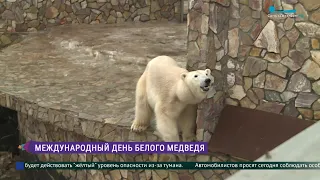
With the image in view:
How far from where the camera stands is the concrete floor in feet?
16.0

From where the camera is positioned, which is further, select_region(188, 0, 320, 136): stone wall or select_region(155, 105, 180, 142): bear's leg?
select_region(155, 105, 180, 142): bear's leg

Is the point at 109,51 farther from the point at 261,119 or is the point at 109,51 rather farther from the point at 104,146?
the point at 261,119

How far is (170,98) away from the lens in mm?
3451

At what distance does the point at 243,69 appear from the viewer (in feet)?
11.4

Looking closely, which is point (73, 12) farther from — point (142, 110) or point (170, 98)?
point (170, 98)

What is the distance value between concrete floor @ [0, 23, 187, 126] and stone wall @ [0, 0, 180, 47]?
9.8 inches

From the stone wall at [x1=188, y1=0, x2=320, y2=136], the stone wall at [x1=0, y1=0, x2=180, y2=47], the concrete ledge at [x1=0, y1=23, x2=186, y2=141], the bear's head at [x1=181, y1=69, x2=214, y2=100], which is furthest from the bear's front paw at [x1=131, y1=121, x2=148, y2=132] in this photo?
the stone wall at [x1=0, y1=0, x2=180, y2=47]

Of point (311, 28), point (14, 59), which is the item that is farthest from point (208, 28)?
point (14, 59)

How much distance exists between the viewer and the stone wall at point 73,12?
27.5ft

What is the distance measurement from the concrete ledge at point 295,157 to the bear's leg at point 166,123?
232cm

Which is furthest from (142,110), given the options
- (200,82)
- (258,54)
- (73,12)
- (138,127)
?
(73,12)

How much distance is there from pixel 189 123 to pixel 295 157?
260 cm

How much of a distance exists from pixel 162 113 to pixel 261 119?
809 millimetres

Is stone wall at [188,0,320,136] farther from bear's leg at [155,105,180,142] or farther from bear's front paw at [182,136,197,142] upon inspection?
bear's leg at [155,105,180,142]
